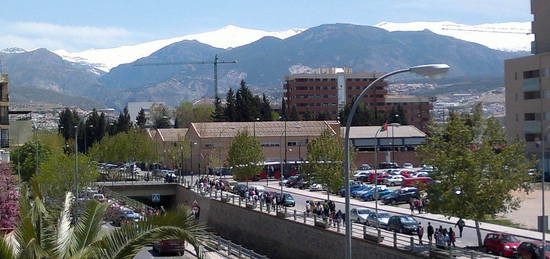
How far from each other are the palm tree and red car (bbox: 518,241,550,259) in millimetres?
21499

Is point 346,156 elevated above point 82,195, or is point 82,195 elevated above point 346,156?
point 346,156

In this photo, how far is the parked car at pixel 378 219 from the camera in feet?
144

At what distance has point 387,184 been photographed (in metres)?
78.8

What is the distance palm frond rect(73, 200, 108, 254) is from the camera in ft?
40.5

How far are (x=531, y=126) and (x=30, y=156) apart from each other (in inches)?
2145

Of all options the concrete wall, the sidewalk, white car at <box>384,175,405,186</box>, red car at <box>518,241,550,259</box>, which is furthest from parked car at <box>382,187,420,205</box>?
red car at <box>518,241,550,259</box>

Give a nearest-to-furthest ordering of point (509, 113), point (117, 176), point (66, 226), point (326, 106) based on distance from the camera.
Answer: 1. point (66, 226)
2. point (509, 113)
3. point (117, 176)
4. point (326, 106)

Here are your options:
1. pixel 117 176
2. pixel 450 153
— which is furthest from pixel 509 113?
pixel 450 153

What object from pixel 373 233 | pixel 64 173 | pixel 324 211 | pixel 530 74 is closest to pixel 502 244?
pixel 373 233

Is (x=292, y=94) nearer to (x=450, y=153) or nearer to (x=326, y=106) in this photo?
(x=326, y=106)

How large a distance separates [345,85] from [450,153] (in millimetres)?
161219

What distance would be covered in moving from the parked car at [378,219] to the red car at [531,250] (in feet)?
40.4

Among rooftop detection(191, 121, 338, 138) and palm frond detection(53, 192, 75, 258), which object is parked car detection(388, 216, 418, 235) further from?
rooftop detection(191, 121, 338, 138)

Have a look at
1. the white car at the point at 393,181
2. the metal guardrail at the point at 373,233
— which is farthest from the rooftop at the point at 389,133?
the metal guardrail at the point at 373,233
